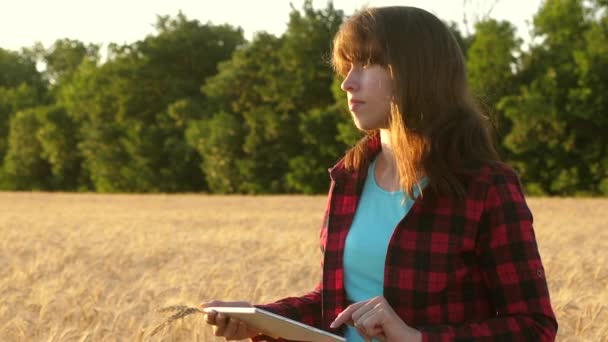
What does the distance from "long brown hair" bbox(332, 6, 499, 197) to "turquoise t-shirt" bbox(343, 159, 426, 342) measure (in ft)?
0.21

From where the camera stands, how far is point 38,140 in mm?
53562

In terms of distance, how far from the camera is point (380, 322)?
1.57 m

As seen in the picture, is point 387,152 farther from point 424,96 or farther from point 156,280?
point 156,280

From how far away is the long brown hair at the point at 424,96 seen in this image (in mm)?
1722

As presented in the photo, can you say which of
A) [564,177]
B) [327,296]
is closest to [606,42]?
[564,177]

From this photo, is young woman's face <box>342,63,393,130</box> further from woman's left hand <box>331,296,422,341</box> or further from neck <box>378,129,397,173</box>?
woman's left hand <box>331,296,422,341</box>

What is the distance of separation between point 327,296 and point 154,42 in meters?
48.3

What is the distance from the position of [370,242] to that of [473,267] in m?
0.20

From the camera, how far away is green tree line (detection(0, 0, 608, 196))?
3475 centimetres

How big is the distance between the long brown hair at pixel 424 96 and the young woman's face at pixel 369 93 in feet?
0.07

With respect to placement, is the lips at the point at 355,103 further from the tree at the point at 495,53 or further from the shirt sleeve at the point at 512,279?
the tree at the point at 495,53

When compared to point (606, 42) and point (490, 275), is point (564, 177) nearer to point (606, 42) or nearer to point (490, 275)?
point (606, 42)

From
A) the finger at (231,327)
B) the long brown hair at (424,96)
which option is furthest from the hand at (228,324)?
the long brown hair at (424,96)

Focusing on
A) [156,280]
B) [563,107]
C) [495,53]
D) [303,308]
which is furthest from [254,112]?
[303,308]
